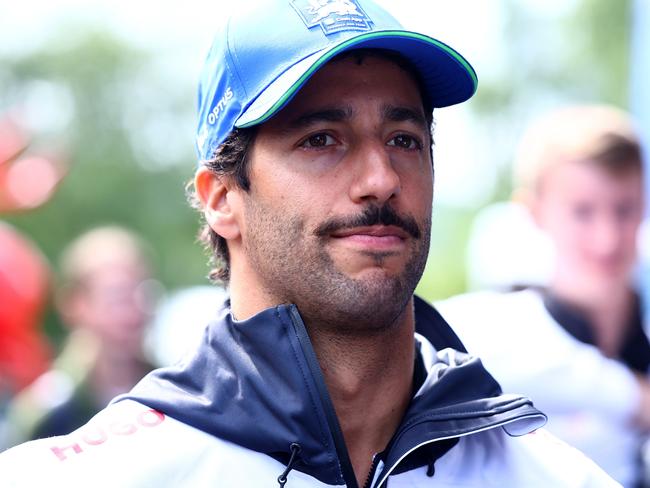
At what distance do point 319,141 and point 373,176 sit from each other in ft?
0.51

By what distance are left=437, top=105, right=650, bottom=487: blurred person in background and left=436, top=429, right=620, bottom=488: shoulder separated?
1248 mm

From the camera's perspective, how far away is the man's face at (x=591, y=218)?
14.2 ft

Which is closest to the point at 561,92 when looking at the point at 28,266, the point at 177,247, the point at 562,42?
the point at 562,42

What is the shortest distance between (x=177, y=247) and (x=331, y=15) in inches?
962

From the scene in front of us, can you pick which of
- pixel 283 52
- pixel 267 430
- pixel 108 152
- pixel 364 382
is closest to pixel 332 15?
pixel 283 52

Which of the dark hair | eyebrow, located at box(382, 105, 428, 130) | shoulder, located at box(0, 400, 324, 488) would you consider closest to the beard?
the dark hair

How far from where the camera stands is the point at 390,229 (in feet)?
8.25

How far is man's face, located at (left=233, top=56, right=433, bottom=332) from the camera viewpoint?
2482mm

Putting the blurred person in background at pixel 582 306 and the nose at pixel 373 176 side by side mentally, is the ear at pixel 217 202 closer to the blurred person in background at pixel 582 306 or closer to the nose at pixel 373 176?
the nose at pixel 373 176

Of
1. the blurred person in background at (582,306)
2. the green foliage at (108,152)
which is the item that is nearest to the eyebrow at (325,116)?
the blurred person in background at (582,306)

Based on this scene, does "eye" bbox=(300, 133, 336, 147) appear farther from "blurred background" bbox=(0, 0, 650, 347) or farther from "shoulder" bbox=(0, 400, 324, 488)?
"blurred background" bbox=(0, 0, 650, 347)

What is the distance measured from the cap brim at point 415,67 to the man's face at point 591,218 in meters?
1.60

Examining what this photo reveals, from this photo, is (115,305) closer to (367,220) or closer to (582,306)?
(582,306)

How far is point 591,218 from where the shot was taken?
4.36 m
